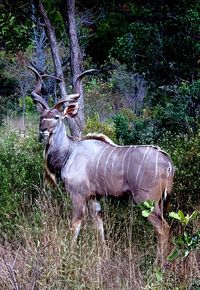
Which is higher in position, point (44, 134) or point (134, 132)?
point (44, 134)

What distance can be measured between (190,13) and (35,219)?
263 centimetres

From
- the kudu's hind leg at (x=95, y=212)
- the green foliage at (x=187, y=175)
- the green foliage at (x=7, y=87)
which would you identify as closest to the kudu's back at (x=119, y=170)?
the kudu's hind leg at (x=95, y=212)

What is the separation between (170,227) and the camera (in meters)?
4.09

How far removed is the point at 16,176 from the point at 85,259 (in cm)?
130

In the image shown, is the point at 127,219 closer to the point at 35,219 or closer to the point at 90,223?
the point at 90,223

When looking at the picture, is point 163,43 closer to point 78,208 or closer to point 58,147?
point 58,147

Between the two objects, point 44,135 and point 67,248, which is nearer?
point 67,248

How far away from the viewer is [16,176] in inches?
186

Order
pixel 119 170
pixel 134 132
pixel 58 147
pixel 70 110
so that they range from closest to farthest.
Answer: pixel 119 170 → pixel 58 147 → pixel 70 110 → pixel 134 132

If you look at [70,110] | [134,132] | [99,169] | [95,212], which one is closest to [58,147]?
[70,110]

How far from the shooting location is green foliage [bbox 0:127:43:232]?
14.5 ft

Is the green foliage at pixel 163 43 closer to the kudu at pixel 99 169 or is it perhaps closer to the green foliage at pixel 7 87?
the kudu at pixel 99 169

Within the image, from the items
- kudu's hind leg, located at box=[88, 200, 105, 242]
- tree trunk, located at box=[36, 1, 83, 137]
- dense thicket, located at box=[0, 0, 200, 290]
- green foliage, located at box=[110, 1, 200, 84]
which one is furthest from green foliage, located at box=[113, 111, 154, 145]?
kudu's hind leg, located at box=[88, 200, 105, 242]

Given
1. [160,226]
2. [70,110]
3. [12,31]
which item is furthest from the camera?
[12,31]
